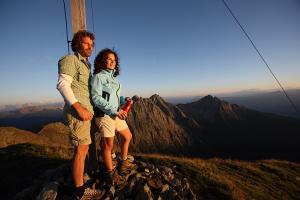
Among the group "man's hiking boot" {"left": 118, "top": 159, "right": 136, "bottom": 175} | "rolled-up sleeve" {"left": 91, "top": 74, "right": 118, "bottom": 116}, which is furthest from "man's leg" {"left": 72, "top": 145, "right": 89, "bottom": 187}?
"man's hiking boot" {"left": 118, "top": 159, "right": 136, "bottom": 175}

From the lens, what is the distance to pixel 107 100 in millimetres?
5445

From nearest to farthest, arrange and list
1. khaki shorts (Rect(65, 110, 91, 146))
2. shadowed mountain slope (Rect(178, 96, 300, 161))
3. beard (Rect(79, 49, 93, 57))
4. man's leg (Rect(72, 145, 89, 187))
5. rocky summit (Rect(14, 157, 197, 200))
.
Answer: khaki shorts (Rect(65, 110, 91, 146)) → man's leg (Rect(72, 145, 89, 187)) → beard (Rect(79, 49, 93, 57)) → rocky summit (Rect(14, 157, 197, 200)) → shadowed mountain slope (Rect(178, 96, 300, 161))

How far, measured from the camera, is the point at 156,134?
637 feet

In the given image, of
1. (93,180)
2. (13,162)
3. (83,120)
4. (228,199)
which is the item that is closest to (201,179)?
(228,199)

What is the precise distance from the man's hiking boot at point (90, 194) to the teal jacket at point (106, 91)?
197 centimetres

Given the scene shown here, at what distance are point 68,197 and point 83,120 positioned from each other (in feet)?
7.38

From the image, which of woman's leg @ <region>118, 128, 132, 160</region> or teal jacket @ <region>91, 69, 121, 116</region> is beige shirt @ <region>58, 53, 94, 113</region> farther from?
woman's leg @ <region>118, 128, 132, 160</region>

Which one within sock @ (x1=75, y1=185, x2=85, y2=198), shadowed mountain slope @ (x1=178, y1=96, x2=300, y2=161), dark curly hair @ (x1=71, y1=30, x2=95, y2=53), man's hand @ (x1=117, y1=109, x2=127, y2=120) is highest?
dark curly hair @ (x1=71, y1=30, x2=95, y2=53)

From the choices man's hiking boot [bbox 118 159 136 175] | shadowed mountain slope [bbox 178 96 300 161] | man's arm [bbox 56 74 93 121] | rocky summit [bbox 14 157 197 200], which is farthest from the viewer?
shadowed mountain slope [bbox 178 96 300 161]

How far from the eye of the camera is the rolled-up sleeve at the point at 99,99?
5125 millimetres

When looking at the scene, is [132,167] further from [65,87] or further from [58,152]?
[58,152]

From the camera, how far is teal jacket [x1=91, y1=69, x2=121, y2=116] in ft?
16.9

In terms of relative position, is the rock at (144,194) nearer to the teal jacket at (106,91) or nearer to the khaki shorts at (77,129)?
the khaki shorts at (77,129)

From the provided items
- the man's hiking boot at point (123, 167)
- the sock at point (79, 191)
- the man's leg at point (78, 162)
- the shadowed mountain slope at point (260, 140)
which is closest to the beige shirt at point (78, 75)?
the man's leg at point (78, 162)
